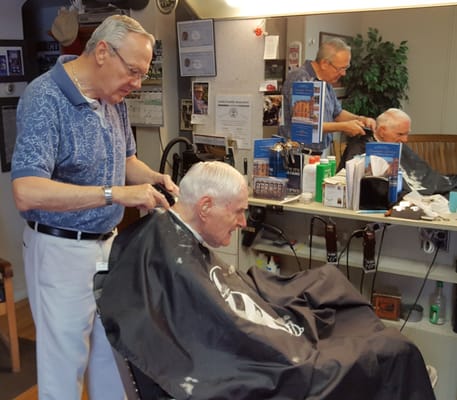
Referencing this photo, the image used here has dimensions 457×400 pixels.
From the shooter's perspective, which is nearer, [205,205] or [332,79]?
[205,205]

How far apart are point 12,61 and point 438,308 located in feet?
8.18

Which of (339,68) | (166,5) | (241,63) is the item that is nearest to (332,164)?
(339,68)

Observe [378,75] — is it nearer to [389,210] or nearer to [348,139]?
[348,139]

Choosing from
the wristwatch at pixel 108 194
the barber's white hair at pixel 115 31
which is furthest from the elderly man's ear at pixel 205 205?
the barber's white hair at pixel 115 31

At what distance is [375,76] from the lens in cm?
216

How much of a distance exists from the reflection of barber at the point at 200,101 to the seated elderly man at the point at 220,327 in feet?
4.05

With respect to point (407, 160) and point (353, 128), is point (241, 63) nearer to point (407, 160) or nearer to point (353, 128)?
point (353, 128)

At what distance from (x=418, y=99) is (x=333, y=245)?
691 mm

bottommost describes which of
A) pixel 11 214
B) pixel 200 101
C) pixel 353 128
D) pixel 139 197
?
pixel 11 214

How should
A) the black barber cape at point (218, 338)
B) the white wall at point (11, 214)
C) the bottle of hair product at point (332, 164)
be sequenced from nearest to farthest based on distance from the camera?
the black barber cape at point (218, 338), the bottle of hair product at point (332, 164), the white wall at point (11, 214)

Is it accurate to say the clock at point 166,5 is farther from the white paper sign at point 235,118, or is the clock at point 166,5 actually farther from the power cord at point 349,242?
the power cord at point 349,242

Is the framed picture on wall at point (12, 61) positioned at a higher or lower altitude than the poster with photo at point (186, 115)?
higher

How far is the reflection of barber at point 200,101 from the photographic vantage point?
2553 mm

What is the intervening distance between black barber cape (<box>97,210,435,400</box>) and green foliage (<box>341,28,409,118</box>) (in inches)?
41.9
